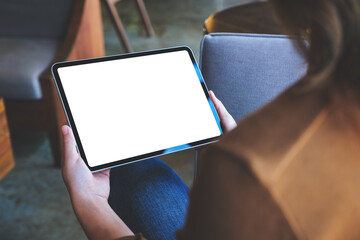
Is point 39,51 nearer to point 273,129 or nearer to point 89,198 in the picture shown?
point 89,198

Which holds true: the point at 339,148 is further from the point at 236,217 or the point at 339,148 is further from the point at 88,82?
the point at 88,82

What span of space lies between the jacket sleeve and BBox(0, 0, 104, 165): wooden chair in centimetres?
128

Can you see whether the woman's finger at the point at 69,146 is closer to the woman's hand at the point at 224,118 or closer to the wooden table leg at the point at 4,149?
the woman's hand at the point at 224,118

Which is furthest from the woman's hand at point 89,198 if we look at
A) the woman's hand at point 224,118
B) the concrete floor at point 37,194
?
the concrete floor at point 37,194

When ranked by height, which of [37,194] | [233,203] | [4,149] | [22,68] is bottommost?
[37,194]

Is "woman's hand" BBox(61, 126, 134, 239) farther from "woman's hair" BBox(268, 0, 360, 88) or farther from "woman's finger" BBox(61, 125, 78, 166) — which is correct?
"woman's hair" BBox(268, 0, 360, 88)

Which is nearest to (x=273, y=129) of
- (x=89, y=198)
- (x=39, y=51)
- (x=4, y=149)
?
(x=89, y=198)

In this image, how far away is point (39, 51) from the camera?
1735 millimetres

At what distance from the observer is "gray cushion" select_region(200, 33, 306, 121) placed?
0.94 meters

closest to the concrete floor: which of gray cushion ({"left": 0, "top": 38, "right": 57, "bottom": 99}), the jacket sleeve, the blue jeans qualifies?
gray cushion ({"left": 0, "top": 38, "right": 57, "bottom": 99})

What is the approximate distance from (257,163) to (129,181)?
1.84 feet

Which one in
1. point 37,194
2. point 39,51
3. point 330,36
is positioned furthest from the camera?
point 39,51

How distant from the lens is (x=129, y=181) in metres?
0.83

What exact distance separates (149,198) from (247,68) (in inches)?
14.8
